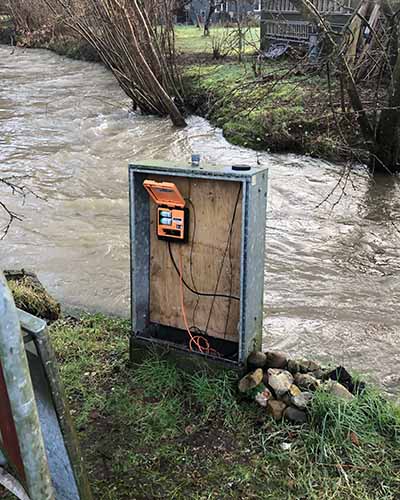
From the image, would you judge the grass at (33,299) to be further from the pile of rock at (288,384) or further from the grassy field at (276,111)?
the grassy field at (276,111)

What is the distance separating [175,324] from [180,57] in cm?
1596

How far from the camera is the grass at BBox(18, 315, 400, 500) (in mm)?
2588

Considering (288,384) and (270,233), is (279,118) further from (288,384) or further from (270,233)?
(288,384)

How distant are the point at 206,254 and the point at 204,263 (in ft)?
0.19

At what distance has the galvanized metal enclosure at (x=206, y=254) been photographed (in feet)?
10.0

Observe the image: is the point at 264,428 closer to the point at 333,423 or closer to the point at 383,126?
the point at 333,423

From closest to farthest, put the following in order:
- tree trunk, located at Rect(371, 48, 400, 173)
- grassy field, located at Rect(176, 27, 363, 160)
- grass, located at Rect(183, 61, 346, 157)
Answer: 1. tree trunk, located at Rect(371, 48, 400, 173)
2. grassy field, located at Rect(176, 27, 363, 160)
3. grass, located at Rect(183, 61, 346, 157)

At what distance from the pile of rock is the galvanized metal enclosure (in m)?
0.13

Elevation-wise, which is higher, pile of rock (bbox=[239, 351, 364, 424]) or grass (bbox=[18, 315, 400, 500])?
pile of rock (bbox=[239, 351, 364, 424])

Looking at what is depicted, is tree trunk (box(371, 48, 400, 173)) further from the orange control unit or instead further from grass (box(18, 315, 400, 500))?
grass (box(18, 315, 400, 500))

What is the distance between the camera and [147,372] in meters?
3.41

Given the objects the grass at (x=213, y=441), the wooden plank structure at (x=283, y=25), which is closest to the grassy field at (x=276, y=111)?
the wooden plank structure at (x=283, y=25)

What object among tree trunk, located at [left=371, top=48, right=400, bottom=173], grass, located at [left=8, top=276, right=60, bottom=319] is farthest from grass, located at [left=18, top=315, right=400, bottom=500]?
tree trunk, located at [left=371, top=48, right=400, bottom=173]

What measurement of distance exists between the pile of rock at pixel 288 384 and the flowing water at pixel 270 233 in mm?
877
